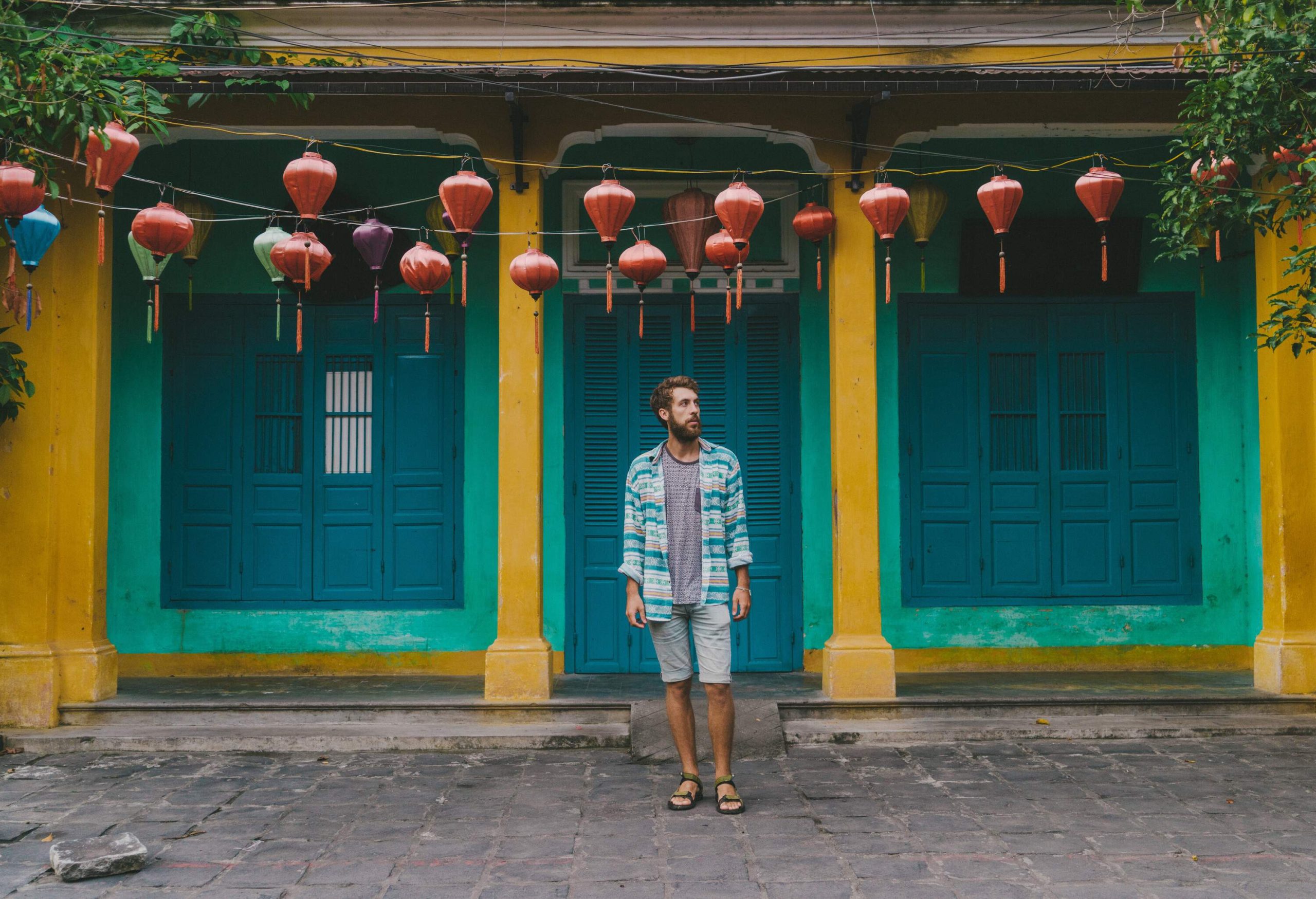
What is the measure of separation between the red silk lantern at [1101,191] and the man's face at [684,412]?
2.62 m

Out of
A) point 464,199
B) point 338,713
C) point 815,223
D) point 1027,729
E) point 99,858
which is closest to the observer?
point 99,858

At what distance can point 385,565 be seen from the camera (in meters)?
7.84

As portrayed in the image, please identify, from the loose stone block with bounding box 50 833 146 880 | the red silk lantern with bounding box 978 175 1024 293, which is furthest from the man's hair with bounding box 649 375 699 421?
the loose stone block with bounding box 50 833 146 880

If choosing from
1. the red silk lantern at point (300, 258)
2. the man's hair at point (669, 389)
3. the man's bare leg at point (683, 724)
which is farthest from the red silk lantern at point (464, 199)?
the man's bare leg at point (683, 724)

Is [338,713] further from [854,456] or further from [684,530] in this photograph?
[854,456]

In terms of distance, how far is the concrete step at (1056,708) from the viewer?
6488 millimetres

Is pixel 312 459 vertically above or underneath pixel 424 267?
underneath

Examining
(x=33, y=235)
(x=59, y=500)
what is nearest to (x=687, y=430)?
(x=33, y=235)

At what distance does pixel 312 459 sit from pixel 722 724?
176 inches

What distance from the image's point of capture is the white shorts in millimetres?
4746

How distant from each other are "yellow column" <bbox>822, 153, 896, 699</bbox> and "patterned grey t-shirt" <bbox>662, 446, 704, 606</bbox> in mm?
2097

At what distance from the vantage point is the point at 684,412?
15.9ft

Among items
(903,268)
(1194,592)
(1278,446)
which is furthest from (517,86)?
(1194,592)

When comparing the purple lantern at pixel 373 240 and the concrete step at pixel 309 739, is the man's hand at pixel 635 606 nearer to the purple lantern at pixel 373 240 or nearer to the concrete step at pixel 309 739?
the concrete step at pixel 309 739
